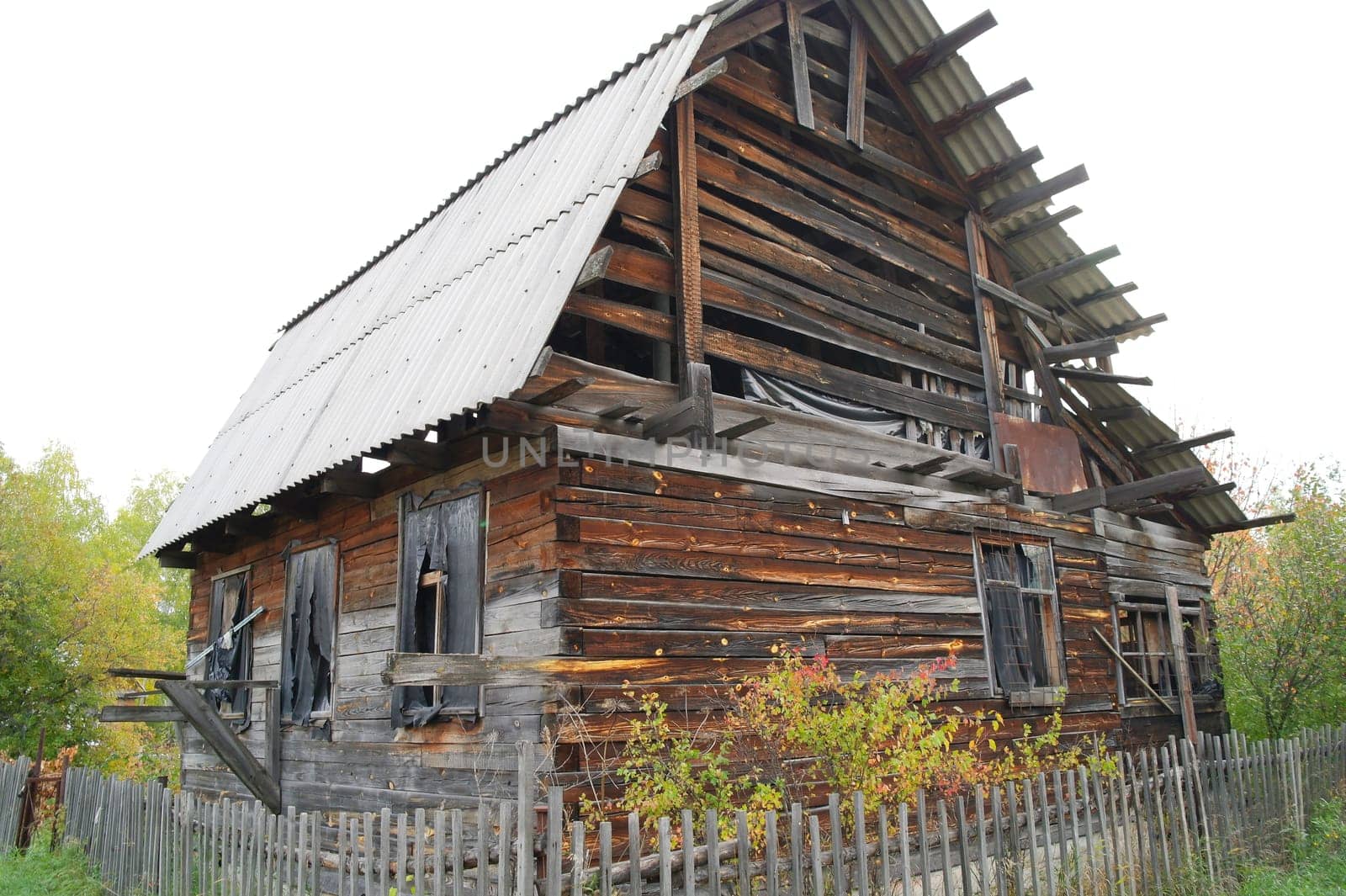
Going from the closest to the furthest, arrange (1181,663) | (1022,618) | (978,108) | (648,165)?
(648,165) < (1022,618) < (1181,663) < (978,108)

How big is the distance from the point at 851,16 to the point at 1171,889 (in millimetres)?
8903

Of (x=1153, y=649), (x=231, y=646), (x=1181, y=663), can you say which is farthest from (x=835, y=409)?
(x=231, y=646)

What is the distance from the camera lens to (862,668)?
29.5 feet

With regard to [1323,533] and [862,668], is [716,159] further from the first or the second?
[1323,533]

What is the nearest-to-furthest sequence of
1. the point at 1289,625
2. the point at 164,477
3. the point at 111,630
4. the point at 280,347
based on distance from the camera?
1. the point at 1289,625
2. the point at 280,347
3. the point at 111,630
4. the point at 164,477

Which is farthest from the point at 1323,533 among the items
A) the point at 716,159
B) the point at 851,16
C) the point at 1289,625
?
the point at 716,159

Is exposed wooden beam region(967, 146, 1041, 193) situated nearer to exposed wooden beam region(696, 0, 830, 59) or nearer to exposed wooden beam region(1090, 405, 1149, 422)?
exposed wooden beam region(696, 0, 830, 59)

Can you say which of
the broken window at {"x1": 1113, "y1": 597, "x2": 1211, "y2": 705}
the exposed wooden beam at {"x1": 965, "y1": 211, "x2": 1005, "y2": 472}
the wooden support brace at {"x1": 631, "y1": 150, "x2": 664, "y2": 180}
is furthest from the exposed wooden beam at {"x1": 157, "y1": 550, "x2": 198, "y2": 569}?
the broken window at {"x1": 1113, "y1": 597, "x2": 1211, "y2": 705}

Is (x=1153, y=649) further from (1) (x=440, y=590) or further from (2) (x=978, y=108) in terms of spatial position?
(1) (x=440, y=590)

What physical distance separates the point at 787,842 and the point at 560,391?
335 cm

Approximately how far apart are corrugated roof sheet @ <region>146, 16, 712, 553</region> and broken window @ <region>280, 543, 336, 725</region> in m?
0.95

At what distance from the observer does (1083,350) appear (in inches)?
483

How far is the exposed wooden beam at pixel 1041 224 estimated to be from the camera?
39.7 ft

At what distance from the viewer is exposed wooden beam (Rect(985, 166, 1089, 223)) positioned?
455 inches
